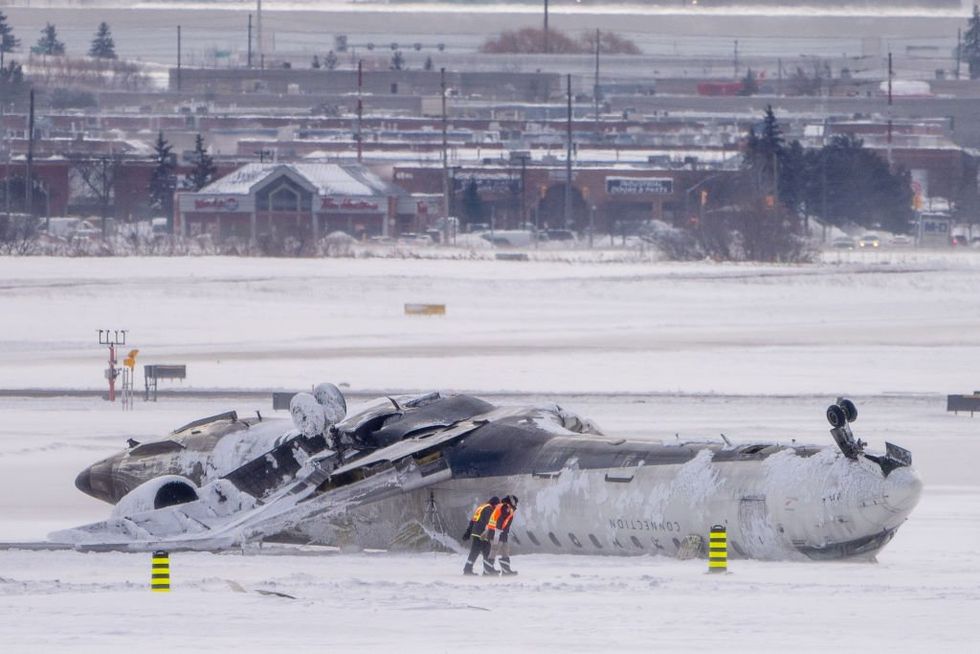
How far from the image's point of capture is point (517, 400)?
45.3 meters

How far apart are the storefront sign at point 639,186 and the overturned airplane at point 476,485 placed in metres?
104

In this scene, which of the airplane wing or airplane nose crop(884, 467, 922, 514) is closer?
airplane nose crop(884, 467, 922, 514)

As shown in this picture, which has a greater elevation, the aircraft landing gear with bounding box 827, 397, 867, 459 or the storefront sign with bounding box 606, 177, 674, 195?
the storefront sign with bounding box 606, 177, 674, 195

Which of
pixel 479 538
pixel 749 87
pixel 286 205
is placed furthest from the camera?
pixel 749 87

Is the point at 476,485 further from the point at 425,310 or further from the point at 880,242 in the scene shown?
the point at 880,242

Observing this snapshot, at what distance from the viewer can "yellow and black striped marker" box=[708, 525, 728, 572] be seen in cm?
2216

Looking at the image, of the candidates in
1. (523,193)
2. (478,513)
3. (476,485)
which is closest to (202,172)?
(523,193)

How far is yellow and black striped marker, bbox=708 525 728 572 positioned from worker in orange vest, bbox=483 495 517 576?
8.51 ft

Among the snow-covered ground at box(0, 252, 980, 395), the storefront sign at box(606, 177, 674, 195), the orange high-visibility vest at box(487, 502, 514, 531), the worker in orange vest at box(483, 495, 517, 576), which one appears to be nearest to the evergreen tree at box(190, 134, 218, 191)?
the storefront sign at box(606, 177, 674, 195)

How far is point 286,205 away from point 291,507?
93.8 m

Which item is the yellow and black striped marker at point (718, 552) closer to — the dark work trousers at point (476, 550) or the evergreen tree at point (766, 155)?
the dark work trousers at point (476, 550)

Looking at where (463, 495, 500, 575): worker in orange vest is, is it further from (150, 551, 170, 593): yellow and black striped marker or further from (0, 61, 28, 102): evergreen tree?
(0, 61, 28, 102): evergreen tree

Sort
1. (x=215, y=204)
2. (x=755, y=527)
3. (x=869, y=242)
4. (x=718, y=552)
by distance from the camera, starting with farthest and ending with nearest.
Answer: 1. (x=869, y=242)
2. (x=215, y=204)
3. (x=755, y=527)
4. (x=718, y=552)

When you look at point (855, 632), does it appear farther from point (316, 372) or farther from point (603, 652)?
point (316, 372)
